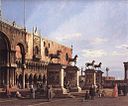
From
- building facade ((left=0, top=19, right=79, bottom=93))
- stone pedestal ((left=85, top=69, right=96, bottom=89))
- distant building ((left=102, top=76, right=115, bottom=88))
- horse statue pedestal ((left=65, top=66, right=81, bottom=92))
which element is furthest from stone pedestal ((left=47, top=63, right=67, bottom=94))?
distant building ((left=102, top=76, right=115, bottom=88))

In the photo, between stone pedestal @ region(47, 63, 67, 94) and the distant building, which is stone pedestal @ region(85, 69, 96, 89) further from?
stone pedestal @ region(47, 63, 67, 94)

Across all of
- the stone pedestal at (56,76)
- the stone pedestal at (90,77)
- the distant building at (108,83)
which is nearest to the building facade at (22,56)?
the stone pedestal at (56,76)

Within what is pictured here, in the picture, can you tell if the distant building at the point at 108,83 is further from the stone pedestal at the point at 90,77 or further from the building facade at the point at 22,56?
the stone pedestal at the point at 90,77

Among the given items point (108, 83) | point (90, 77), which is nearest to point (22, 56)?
point (90, 77)

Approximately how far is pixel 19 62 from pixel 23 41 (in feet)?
12.9

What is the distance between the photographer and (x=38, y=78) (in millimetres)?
63062

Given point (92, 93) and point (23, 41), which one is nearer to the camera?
point (92, 93)

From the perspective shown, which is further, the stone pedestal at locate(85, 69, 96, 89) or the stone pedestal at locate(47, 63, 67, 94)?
the stone pedestal at locate(85, 69, 96, 89)

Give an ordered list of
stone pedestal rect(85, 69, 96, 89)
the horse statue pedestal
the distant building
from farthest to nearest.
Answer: the distant building < stone pedestal rect(85, 69, 96, 89) < the horse statue pedestal

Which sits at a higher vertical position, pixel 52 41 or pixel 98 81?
pixel 52 41

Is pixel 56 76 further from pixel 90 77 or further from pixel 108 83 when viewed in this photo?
pixel 108 83

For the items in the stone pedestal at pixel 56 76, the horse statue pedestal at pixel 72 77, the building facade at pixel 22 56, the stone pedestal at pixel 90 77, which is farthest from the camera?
the stone pedestal at pixel 90 77

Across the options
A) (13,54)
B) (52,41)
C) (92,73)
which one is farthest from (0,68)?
(52,41)

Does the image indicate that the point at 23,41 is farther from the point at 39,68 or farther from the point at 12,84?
the point at 39,68
